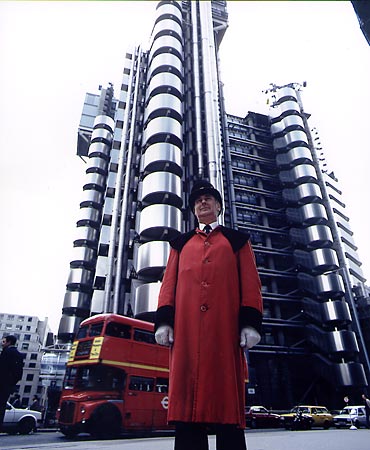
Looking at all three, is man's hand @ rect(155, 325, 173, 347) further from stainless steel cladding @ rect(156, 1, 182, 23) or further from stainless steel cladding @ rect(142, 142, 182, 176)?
stainless steel cladding @ rect(156, 1, 182, 23)

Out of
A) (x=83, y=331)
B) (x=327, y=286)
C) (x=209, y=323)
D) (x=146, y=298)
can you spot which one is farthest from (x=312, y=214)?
(x=209, y=323)

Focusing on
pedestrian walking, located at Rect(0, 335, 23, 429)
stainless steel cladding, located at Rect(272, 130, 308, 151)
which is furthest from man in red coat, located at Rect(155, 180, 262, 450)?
stainless steel cladding, located at Rect(272, 130, 308, 151)

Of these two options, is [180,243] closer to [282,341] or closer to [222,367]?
[222,367]

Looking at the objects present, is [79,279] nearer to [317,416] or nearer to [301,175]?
[317,416]

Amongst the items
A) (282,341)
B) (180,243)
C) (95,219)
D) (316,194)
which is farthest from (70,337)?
(180,243)

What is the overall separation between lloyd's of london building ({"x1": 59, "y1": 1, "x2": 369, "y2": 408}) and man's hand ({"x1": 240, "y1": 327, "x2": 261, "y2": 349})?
19.1m

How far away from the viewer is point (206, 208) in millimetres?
2990

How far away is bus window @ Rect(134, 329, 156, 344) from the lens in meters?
12.0

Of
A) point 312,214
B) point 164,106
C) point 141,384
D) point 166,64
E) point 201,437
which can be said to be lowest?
point 201,437

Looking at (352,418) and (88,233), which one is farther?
(88,233)

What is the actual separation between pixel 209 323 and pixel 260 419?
18676 mm

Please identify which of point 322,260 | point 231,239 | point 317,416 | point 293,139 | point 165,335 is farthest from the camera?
point 293,139

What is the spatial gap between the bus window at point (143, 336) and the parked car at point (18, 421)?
16.9 feet

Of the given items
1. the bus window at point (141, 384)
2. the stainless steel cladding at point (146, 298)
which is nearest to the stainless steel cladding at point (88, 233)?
the stainless steel cladding at point (146, 298)
